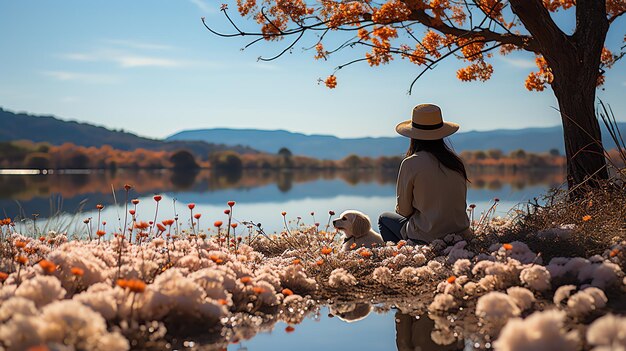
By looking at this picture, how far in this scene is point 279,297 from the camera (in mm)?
4961

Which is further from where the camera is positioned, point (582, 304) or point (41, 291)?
point (582, 304)

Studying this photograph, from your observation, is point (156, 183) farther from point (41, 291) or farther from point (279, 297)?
point (41, 291)

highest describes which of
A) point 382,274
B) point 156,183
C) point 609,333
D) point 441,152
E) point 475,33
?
point 475,33

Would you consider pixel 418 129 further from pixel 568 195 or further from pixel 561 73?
pixel 561 73

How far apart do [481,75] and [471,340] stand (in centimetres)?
925

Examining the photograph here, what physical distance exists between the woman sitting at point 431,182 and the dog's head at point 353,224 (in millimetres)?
607

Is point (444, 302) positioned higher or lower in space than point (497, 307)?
lower

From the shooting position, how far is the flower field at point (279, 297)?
2.96 meters

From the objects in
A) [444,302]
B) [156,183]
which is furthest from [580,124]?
[156,183]

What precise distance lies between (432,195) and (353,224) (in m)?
1.21

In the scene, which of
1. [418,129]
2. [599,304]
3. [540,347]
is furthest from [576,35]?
[540,347]

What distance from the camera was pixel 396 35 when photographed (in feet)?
36.1

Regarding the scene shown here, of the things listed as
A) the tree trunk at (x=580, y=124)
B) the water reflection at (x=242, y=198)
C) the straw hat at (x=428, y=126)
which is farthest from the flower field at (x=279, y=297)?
the tree trunk at (x=580, y=124)

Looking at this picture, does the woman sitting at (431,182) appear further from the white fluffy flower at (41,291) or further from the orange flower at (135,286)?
the white fluffy flower at (41,291)
